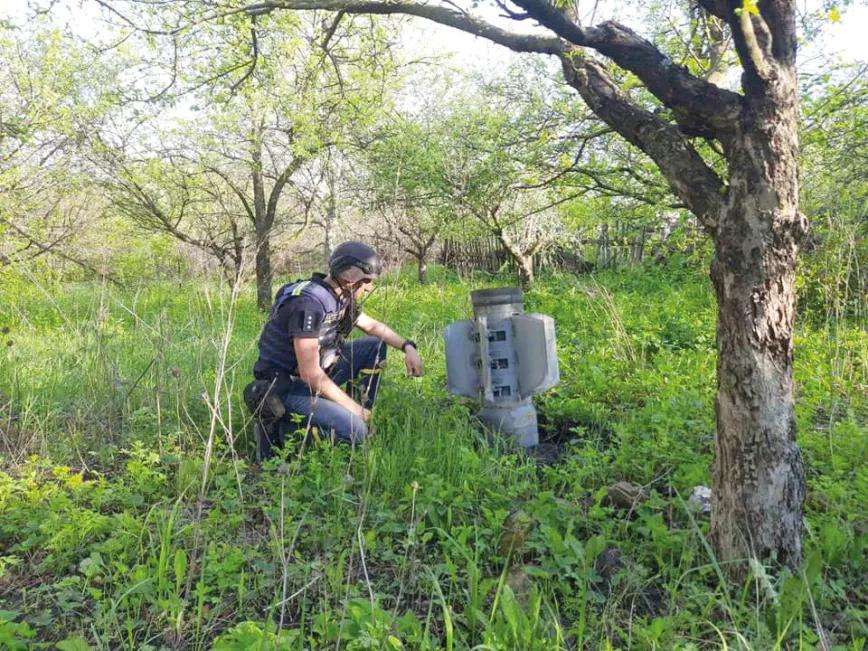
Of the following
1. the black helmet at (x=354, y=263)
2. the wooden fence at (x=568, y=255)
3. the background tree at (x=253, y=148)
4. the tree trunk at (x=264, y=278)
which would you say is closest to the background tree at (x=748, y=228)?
the black helmet at (x=354, y=263)

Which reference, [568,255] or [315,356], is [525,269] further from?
[315,356]

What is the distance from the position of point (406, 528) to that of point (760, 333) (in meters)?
1.58

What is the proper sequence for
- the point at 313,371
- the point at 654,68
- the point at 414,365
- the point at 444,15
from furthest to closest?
the point at 414,365 → the point at 313,371 → the point at 444,15 → the point at 654,68

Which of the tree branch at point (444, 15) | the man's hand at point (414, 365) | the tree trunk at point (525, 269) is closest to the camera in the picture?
the tree branch at point (444, 15)

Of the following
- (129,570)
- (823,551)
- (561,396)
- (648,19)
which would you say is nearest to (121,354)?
(129,570)

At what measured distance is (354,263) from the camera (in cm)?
346

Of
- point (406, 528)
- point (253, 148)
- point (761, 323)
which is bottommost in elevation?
point (406, 528)

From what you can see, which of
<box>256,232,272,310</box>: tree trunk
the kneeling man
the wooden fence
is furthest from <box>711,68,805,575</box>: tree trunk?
the wooden fence

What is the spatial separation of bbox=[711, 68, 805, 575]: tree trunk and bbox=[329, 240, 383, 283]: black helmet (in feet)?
6.63

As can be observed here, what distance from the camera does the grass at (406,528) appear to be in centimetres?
181

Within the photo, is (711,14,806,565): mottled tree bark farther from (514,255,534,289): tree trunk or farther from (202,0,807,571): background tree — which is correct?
(514,255,534,289): tree trunk

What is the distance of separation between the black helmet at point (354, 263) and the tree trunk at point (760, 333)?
202 cm

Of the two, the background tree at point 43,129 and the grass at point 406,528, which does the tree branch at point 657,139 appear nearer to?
the grass at point 406,528

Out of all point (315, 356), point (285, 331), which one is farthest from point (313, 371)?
point (285, 331)
